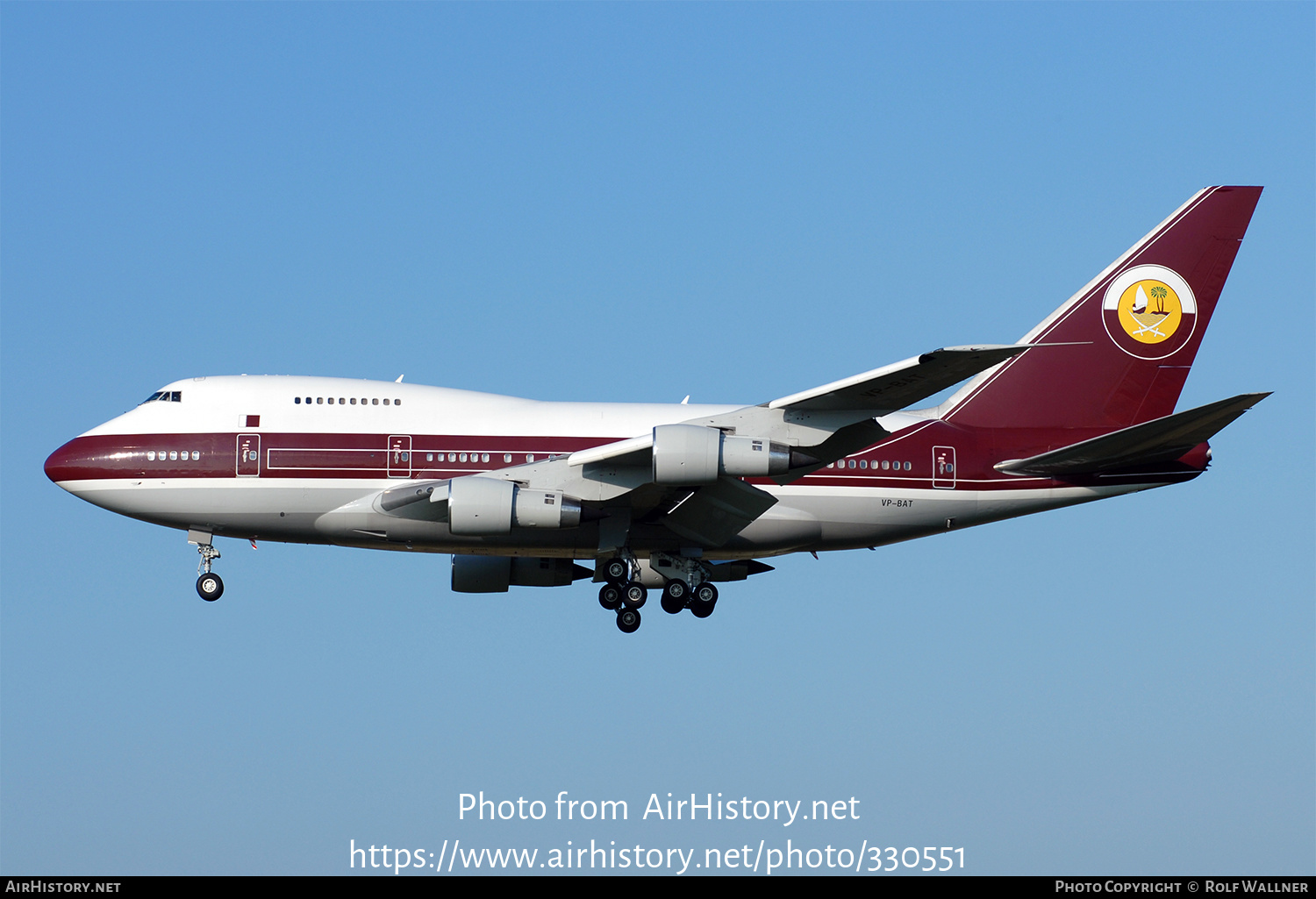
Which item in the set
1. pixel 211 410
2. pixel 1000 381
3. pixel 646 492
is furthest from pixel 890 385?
pixel 211 410

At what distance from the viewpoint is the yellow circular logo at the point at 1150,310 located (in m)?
39.3

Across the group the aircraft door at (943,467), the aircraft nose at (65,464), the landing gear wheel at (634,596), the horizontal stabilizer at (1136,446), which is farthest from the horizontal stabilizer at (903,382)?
the aircraft nose at (65,464)

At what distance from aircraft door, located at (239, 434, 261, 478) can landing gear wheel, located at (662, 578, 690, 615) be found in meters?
10.2

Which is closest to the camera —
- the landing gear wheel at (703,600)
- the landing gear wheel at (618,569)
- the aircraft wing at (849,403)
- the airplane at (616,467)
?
the aircraft wing at (849,403)

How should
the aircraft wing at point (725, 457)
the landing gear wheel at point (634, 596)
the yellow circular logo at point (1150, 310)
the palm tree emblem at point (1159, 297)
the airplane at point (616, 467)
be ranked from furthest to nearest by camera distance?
1. the palm tree emblem at point (1159, 297)
2. the yellow circular logo at point (1150, 310)
3. the landing gear wheel at point (634, 596)
4. the airplane at point (616, 467)
5. the aircraft wing at point (725, 457)

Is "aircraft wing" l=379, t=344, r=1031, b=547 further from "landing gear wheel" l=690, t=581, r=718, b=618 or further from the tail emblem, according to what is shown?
the tail emblem

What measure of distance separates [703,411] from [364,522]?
28.6 feet

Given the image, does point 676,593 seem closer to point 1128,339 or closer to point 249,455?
point 249,455

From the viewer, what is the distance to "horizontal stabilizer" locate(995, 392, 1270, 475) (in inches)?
1287

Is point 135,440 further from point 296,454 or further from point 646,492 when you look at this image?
point 646,492

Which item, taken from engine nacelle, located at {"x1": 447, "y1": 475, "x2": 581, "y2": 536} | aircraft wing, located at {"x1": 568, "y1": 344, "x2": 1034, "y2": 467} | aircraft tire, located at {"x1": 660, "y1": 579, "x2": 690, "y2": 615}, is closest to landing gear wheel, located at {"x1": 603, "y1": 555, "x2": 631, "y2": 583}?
aircraft tire, located at {"x1": 660, "y1": 579, "x2": 690, "y2": 615}

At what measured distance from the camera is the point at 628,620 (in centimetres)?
3666

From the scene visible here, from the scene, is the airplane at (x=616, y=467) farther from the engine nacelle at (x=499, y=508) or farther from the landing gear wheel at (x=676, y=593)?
the engine nacelle at (x=499, y=508)

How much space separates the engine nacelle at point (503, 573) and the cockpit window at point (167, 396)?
308 inches
